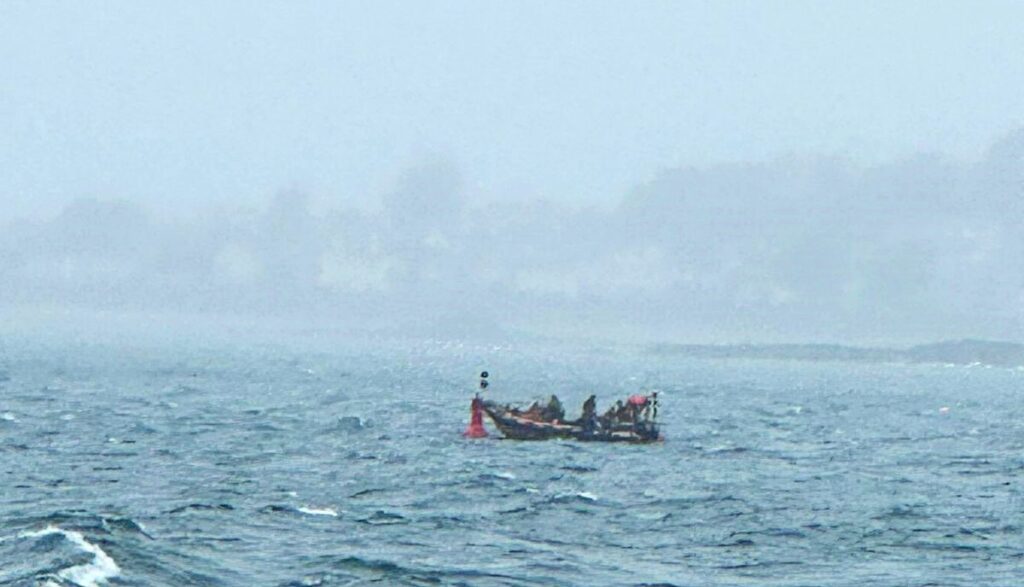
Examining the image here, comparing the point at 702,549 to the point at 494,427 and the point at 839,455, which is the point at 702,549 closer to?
the point at 839,455

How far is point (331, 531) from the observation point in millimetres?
44969

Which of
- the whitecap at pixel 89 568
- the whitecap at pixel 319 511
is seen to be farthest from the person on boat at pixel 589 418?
the whitecap at pixel 89 568

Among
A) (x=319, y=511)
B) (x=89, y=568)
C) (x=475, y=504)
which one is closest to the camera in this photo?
(x=89, y=568)

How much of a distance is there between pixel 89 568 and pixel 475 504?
55.6ft

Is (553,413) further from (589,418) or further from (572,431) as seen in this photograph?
(589,418)

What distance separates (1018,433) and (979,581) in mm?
66653

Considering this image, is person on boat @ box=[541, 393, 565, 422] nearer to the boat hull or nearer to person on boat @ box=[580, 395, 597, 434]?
the boat hull

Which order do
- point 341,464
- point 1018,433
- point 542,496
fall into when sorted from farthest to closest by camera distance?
point 1018,433 → point 341,464 → point 542,496

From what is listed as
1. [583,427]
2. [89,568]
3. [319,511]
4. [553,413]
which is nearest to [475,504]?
[319,511]

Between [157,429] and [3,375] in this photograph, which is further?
[3,375]

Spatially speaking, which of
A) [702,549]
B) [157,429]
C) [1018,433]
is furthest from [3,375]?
[702,549]

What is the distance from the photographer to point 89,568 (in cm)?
3784

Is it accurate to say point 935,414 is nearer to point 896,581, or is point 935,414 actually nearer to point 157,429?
point 157,429

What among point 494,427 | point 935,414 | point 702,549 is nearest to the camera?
point 702,549
